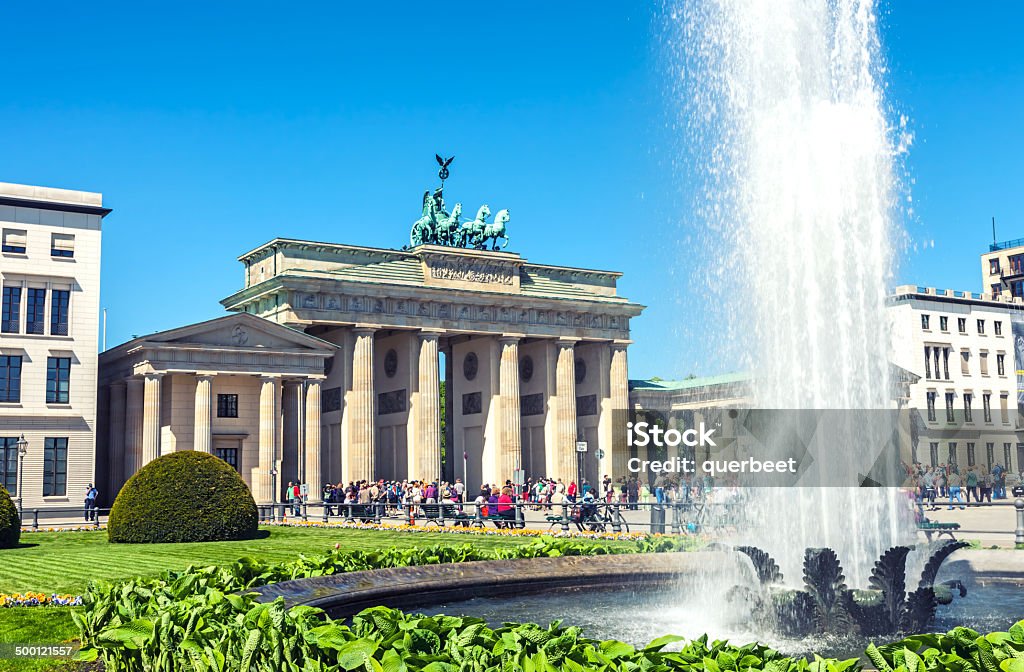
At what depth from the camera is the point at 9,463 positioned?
49625mm

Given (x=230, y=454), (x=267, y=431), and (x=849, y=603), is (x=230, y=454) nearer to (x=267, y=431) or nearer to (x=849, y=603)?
(x=267, y=431)

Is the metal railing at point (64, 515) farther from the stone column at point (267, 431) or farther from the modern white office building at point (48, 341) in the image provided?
the stone column at point (267, 431)

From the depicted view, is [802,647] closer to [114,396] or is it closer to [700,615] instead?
[700,615]

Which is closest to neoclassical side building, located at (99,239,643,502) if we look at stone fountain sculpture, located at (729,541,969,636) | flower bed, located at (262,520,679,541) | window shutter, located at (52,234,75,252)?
window shutter, located at (52,234,75,252)

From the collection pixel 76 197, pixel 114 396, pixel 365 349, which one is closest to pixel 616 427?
pixel 365 349

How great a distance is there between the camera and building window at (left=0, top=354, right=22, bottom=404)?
49975 mm

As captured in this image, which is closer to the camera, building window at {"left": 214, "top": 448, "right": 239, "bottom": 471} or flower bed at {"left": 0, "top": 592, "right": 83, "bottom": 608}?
flower bed at {"left": 0, "top": 592, "right": 83, "bottom": 608}

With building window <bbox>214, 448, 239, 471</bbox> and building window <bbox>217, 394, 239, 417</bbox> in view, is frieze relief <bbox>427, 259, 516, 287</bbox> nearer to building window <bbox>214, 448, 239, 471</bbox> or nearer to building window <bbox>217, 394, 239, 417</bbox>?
building window <bbox>217, 394, 239, 417</bbox>

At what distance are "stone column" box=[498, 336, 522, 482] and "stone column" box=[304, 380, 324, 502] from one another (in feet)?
51.5

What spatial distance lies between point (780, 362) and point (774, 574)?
5.15 metres

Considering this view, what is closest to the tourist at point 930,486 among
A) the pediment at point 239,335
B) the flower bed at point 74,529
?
the pediment at point 239,335

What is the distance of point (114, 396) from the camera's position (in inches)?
2234

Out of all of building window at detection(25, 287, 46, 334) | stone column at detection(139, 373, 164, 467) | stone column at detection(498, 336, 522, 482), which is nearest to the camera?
building window at detection(25, 287, 46, 334)

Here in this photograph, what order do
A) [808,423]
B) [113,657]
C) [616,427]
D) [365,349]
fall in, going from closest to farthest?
[113,657], [808,423], [365,349], [616,427]
